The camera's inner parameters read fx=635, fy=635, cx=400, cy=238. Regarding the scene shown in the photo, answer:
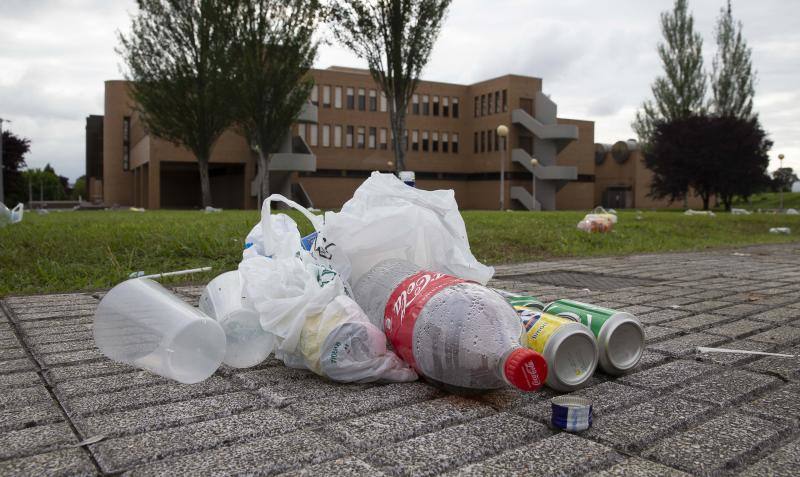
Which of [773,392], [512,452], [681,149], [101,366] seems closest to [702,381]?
[773,392]

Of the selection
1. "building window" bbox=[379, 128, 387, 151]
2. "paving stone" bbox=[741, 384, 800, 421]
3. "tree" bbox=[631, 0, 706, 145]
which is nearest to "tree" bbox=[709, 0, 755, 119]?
"tree" bbox=[631, 0, 706, 145]

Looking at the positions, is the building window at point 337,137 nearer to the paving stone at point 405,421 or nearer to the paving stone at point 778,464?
the paving stone at point 405,421

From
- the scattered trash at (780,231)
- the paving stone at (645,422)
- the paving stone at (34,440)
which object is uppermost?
the scattered trash at (780,231)

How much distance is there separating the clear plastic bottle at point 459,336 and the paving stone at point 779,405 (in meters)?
0.80

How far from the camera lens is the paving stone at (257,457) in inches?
66.1

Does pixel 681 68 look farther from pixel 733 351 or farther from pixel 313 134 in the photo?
pixel 733 351

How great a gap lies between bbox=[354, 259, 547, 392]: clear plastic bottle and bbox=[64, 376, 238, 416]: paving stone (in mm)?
721

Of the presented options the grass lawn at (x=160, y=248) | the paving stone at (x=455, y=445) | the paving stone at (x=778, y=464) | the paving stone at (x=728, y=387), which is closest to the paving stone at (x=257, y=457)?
the paving stone at (x=455, y=445)

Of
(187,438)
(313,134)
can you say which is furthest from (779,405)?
(313,134)

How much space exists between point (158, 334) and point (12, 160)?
5068cm

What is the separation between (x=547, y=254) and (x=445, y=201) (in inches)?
238

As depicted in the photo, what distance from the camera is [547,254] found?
923cm

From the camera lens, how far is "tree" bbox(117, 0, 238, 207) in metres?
26.3

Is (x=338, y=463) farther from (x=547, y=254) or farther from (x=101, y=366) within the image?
(x=547, y=254)
